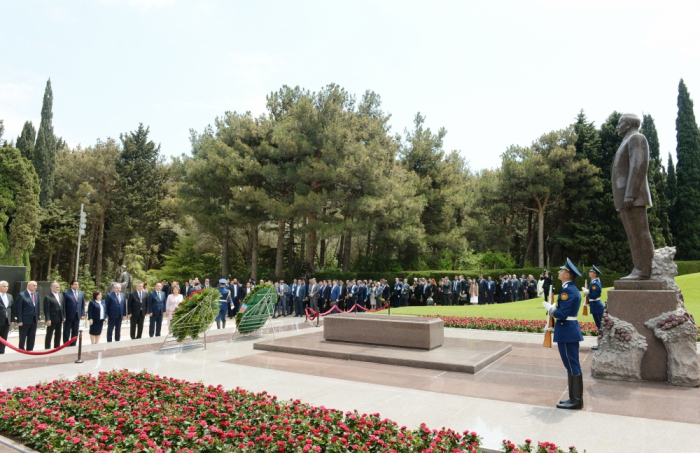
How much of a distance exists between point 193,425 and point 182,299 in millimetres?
10003

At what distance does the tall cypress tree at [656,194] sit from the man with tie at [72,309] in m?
33.7

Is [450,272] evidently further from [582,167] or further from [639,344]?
[639,344]

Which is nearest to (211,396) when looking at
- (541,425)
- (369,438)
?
(369,438)

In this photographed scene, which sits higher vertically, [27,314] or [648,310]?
[648,310]

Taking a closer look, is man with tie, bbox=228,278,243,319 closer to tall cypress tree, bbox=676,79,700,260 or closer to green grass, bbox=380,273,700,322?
green grass, bbox=380,273,700,322

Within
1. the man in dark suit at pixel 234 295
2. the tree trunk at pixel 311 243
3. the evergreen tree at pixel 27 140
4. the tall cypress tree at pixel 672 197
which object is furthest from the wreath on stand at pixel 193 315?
the tall cypress tree at pixel 672 197

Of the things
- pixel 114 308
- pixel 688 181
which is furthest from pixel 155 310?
pixel 688 181

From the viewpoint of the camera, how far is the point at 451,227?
35.2 meters

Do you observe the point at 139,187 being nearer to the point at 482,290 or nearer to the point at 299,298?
the point at 299,298

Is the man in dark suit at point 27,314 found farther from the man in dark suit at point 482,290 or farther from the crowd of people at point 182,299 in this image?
the man in dark suit at point 482,290

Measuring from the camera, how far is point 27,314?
9.76 meters

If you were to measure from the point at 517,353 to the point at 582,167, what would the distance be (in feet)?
96.5

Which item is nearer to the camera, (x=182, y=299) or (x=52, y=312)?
(x=52, y=312)

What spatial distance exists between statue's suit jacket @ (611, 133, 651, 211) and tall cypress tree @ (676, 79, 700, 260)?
136ft
